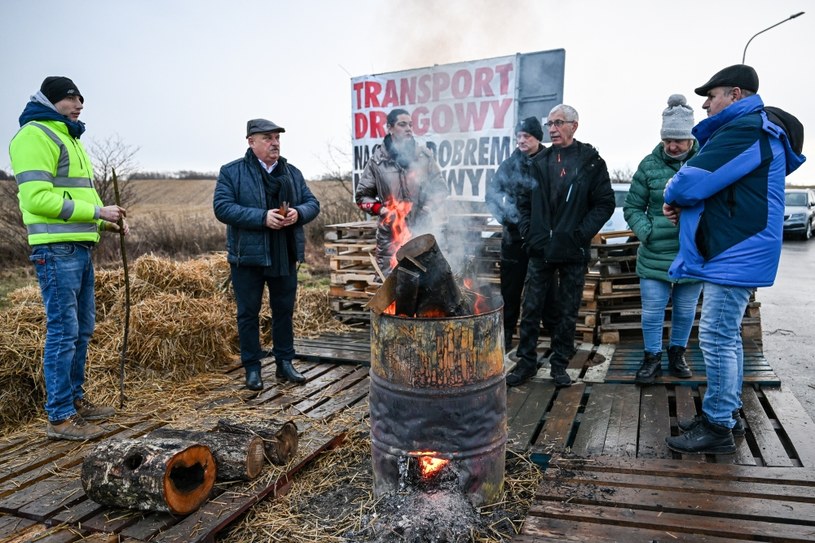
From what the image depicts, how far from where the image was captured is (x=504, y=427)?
10.4 ft

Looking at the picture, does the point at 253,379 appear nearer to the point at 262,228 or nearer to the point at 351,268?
the point at 262,228

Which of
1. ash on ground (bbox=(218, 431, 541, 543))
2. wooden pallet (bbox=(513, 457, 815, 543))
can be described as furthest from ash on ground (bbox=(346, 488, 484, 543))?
wooden pallet (bbox=(513, 457, 815, 543))

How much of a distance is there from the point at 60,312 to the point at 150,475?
169 cm

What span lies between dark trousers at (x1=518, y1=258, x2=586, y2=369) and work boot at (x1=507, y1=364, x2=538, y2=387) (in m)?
0.03

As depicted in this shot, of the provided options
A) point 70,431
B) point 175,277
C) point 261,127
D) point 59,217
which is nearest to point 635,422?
point 261,127

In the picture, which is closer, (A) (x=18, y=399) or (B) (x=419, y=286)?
(B) (x=419, y=286)

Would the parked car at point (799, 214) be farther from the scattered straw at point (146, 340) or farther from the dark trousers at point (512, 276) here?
the scattered straw at point (146, 340)

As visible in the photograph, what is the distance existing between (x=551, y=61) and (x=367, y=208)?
320 centimetres

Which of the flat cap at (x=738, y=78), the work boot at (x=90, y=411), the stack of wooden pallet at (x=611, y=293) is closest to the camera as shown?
the flat cap at (x=738, y=78)

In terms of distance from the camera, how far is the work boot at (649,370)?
4.75 metres

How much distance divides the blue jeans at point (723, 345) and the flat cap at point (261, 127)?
3.56 metres

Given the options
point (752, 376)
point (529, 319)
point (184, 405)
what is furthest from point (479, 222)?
point (184, 405)

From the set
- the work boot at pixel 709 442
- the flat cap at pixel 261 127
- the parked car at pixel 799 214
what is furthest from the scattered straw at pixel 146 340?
the parked car at pixel 799 214

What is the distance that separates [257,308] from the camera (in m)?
5.12
